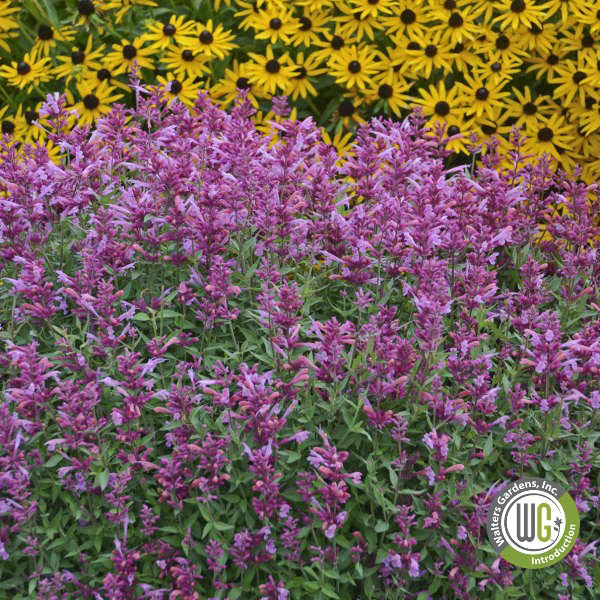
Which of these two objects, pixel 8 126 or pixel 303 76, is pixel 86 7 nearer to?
pixel 8 126

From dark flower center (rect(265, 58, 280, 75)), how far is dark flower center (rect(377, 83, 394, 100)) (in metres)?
0.61

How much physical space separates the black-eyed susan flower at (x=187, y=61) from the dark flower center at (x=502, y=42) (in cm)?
167

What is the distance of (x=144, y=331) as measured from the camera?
3.24 meters

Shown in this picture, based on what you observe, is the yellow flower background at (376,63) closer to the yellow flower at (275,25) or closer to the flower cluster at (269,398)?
the yellow flower at (275,25)

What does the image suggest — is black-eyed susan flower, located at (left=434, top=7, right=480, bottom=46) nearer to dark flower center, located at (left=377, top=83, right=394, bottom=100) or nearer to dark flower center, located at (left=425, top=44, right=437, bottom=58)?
dark flower center, located at (left=425, top=44, right=437, bottom=58)

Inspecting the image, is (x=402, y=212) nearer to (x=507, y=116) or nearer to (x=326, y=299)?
(x=326, y=299)

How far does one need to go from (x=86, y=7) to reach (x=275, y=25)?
119 centimetres

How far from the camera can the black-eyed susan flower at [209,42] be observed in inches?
205

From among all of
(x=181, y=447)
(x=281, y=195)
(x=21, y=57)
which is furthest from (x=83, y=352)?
(x=21, y=57)

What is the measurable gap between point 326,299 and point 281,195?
17.4 inches

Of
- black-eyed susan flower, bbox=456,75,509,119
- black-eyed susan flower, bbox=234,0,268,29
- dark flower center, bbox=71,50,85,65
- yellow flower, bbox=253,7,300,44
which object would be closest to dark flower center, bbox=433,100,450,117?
black-eyed susan flower, bbox=456,75,509,119

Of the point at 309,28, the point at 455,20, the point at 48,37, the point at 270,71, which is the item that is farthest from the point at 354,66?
the point at 48,37

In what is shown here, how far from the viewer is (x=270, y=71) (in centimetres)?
527

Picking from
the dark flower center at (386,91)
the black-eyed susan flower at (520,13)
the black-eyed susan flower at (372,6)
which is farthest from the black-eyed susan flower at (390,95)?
the black-eyed susan flower at (520,13)
